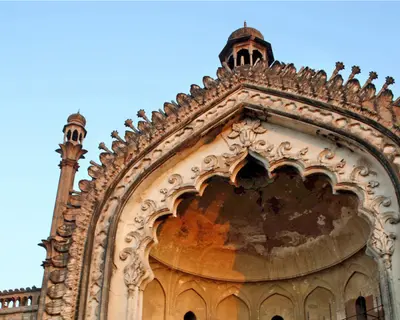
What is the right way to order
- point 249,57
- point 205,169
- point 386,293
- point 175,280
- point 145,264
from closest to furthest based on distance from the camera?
point 386,293
point 145,264
point 205,169
point 175,280
point 249,57

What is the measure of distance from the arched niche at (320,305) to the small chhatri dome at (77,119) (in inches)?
241

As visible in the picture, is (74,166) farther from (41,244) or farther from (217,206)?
(217,206)

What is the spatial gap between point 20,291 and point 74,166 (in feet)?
9.56

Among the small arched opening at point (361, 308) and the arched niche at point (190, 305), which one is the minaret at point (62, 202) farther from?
the small arched opening at point (361, 308)

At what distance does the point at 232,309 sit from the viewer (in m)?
14.1

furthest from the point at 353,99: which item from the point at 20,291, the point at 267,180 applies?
the point at 20,291

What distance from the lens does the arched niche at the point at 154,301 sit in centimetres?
1315

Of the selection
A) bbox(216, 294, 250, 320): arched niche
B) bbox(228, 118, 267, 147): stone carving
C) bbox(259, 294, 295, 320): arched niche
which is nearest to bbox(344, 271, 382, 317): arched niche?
bbox(259, 294, 295, 320): arched niche

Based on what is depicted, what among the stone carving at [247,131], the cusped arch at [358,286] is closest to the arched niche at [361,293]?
the cusped arch at [358,286]

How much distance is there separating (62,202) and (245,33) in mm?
6394

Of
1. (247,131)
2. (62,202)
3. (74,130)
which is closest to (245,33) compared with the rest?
(247,131)

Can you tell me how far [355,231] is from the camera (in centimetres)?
1305

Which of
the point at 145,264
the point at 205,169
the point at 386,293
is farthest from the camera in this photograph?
the point at 205,169

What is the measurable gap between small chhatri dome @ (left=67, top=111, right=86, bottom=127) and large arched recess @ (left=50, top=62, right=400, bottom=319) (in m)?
1.80
